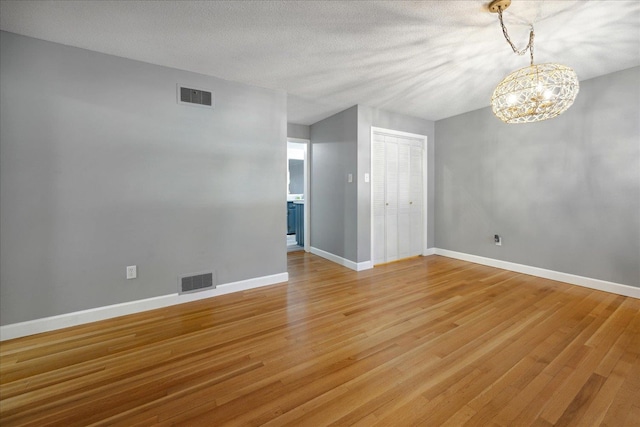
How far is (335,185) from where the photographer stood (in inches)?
175

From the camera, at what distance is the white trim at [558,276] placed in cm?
289

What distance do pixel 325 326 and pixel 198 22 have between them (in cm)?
270

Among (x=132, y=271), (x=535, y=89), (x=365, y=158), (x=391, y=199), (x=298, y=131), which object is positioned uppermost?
(x=298, y=131)

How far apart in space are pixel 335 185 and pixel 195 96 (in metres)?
2.43

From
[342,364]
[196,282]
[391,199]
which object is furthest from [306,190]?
[342,364]

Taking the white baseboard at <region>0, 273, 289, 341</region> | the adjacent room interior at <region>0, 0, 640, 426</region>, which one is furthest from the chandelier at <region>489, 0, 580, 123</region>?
the white baseboard at <region>0, 273, 289, 341</region>

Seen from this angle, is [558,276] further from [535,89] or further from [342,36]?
[342,36]

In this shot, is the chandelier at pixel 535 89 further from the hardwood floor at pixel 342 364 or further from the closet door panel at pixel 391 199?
the closet door panel at pixel 391 199

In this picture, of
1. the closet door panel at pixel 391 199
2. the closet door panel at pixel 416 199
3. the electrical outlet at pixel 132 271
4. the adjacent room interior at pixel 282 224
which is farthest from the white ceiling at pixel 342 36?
the electrical outlet at pixel 132 271

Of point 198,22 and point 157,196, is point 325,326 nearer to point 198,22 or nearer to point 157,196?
point 157,196

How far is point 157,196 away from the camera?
2666mm

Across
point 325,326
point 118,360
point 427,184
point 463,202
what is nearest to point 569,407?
point 325,326

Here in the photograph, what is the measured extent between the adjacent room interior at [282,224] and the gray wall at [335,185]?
116 millimetres

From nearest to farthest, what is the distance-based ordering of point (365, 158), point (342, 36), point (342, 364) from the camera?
1. point (342, 364)
2. point (342, 36)
3. point (365, 158)
